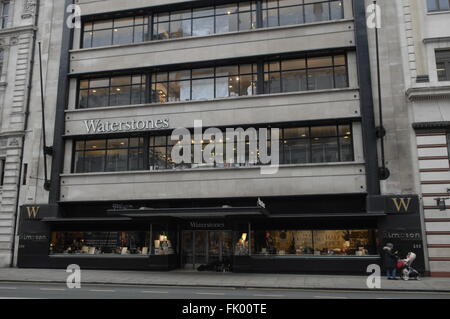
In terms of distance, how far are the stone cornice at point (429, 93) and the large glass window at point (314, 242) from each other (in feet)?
27.2

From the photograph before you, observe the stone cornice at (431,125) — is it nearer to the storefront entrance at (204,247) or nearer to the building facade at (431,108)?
the building facade at (431,108)

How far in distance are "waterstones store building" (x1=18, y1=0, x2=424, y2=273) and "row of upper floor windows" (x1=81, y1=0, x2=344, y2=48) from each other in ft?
0.29

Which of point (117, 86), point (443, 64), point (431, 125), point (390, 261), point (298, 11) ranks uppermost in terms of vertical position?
point (298, 11)

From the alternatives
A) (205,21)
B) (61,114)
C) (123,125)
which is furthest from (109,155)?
(205,21)

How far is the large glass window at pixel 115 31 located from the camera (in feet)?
99.3

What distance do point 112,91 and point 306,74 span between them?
552 inches

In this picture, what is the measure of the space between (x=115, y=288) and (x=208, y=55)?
16510 millimetres

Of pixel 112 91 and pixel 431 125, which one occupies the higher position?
pixel 112 91

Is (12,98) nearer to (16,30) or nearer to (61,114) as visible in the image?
(61,114)

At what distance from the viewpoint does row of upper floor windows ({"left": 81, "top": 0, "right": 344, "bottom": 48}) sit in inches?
1083

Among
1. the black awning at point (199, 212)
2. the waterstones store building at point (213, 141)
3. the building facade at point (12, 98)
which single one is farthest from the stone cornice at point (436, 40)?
the building facade at point (12, 98)

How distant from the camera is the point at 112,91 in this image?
29.9 m

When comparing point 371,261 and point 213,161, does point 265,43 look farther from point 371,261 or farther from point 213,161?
point 371,261

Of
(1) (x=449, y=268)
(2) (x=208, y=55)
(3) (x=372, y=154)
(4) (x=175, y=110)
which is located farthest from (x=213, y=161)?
(1) (x=449, y=268)
